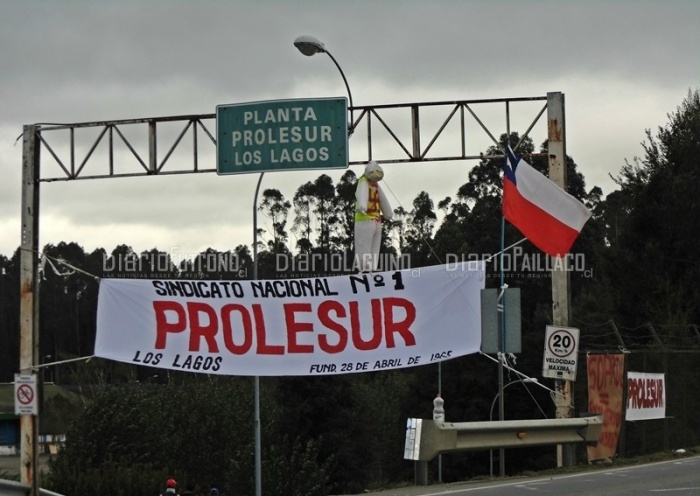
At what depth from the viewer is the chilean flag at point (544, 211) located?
16.3 metres

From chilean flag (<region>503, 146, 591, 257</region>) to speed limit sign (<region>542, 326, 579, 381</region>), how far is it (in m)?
1.21

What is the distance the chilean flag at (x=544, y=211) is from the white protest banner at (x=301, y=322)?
2.78 meters

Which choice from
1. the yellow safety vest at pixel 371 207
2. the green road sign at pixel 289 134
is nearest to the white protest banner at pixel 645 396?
the yellow safety vest at pixel 371 207

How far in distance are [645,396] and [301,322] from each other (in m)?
9.42

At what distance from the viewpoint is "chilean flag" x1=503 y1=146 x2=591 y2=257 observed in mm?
16328

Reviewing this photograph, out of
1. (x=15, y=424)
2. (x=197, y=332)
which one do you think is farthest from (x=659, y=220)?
(x=15, y=424)

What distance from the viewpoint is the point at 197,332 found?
1427cm

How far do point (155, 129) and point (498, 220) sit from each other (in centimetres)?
5513

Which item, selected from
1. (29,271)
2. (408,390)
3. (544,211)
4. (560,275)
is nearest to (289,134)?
(544,211)

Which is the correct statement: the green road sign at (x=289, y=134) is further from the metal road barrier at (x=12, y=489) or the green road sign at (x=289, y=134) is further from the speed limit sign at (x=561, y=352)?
the metal road barrier at (x=12, y=489)

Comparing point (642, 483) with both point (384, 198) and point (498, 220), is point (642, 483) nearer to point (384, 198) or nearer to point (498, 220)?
point (384, 198)

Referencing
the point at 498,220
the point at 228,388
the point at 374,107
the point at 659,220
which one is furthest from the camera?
the point at 498,220

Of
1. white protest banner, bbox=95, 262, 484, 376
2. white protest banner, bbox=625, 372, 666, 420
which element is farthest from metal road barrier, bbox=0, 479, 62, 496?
white protest banner, bbox=625, 372, 666, 420

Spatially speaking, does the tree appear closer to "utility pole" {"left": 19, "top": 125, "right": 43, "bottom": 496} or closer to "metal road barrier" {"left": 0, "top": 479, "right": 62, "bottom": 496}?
"utility pole" {"left": 19, "top": 125, "right": 43, "bottom": 496}
